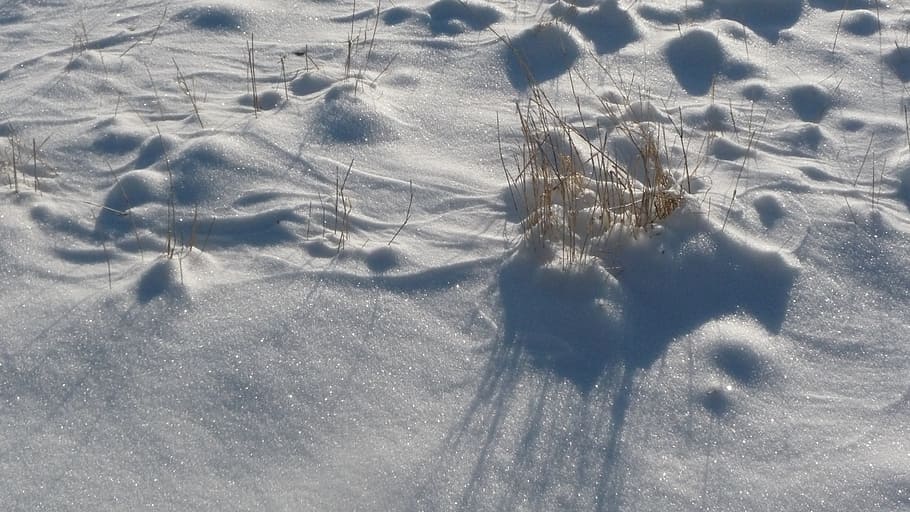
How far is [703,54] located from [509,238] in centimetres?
156

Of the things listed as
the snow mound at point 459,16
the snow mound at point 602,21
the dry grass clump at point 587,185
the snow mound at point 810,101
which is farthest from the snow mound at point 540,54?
the snow mound at point 810,101

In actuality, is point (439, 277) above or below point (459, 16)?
below

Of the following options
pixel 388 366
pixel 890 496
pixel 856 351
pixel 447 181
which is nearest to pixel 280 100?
pixel 447 181

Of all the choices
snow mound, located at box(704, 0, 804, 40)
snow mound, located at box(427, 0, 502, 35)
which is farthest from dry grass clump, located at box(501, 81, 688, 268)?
snow mound, located at box(704, 0, 804, 40)

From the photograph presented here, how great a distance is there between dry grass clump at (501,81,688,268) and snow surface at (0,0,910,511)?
5 cm

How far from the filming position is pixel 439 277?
9.10 feet

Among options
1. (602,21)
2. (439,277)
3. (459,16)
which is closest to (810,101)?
(602,21)

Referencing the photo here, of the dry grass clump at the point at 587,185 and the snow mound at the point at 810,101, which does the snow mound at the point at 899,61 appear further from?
the dry grass clump at the point at 587,185

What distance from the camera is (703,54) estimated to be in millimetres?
3881

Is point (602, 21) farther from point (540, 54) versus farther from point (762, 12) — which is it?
point (762, 12)

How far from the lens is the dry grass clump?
2.86m

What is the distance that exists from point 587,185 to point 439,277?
27.0 inches

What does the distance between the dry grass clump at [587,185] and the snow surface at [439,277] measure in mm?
54

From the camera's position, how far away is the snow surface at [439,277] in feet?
7.30
